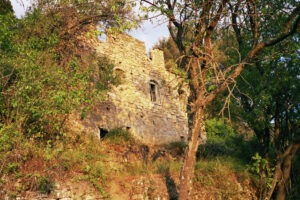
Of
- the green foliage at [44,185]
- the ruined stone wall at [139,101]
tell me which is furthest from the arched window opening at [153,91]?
the green foliage at [44,185]

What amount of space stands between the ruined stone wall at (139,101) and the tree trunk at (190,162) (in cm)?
651

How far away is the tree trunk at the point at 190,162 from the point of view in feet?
22.5

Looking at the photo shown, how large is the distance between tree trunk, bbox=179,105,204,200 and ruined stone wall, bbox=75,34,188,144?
6.51 metres

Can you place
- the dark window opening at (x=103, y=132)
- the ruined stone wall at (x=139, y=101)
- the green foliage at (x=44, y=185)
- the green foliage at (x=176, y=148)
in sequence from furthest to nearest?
the ruined stone wall at (x=139, y=101) → the dark window opening at (x=103, y=132) → the green foliage at (x=176, y=148) → the green foliage at (x=44, y=185)

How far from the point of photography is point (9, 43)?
8.91 meters

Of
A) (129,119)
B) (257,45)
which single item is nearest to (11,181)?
(257,45)

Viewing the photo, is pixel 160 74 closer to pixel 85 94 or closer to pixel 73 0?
pixel 73 0

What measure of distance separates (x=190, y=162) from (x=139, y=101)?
8887mm

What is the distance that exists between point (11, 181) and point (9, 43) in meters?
3.78

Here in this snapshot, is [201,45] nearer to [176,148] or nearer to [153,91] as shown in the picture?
[176,148]

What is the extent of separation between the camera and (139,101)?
15719 mm

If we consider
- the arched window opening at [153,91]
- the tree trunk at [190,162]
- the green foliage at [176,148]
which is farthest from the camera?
the arched window opening at [153,91]

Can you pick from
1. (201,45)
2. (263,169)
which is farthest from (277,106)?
(201,45)

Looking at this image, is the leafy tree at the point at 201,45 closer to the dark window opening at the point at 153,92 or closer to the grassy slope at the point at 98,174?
the grassy slope at the point at 98,174
